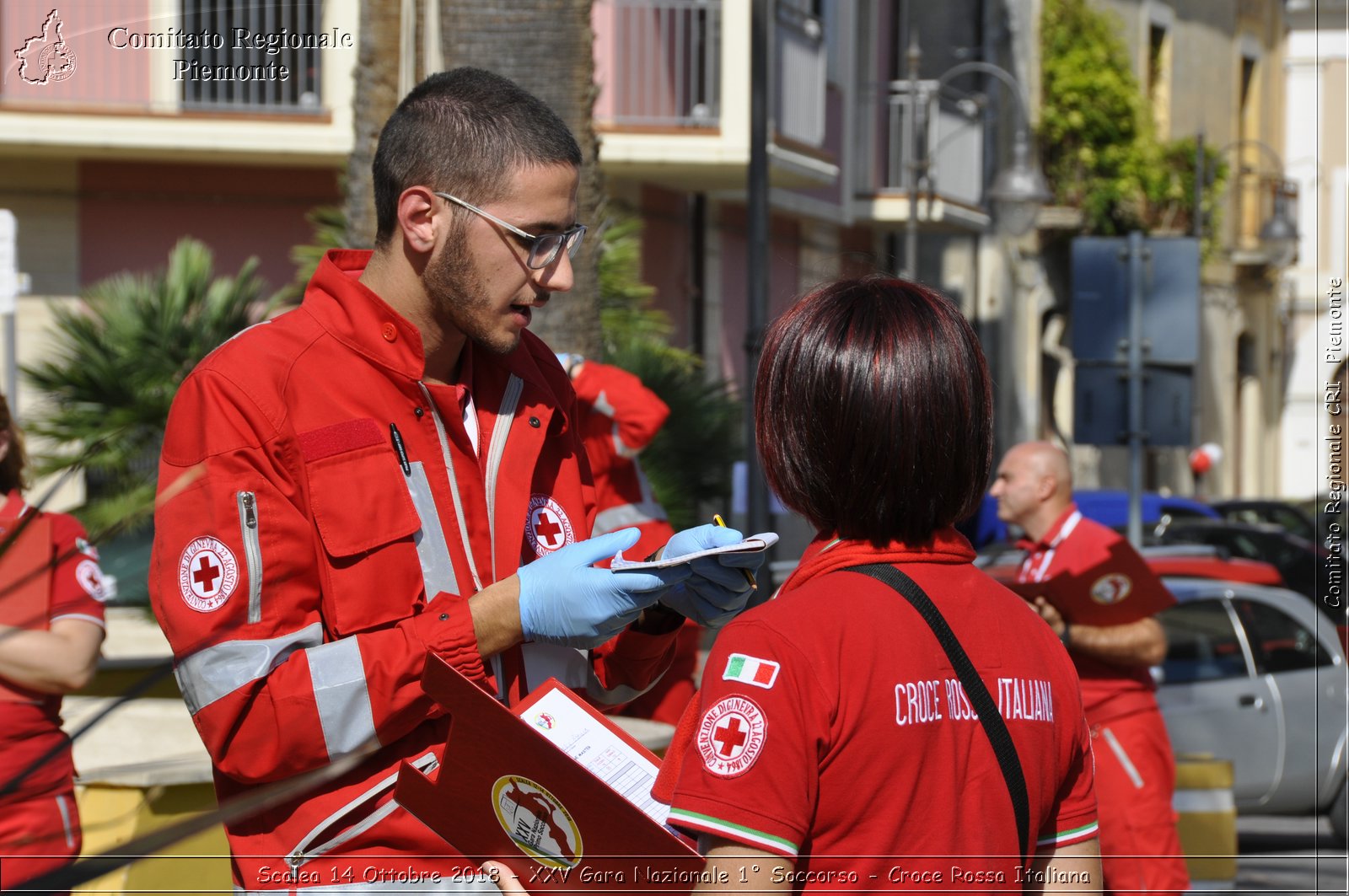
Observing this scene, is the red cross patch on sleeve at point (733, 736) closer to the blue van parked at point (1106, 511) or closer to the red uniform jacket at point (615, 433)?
the red uniform jacket at point (615, 433)

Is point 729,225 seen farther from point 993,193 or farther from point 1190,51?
point 1190,51

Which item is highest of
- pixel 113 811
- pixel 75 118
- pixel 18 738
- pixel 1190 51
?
pixel 1190 51

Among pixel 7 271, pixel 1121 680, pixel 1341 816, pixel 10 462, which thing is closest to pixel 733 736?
pixel 10 462

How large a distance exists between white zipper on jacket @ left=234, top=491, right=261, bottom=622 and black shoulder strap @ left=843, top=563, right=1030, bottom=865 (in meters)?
0.81

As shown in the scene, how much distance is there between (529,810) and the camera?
2066 millimetres

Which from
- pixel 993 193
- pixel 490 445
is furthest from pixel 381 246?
pixel 993 193

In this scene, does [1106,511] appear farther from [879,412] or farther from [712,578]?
[879,412]

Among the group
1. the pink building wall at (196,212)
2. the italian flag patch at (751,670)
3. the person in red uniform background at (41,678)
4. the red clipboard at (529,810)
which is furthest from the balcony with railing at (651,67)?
the italian flag patch at (751,670)

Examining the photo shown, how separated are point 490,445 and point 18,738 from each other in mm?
1087

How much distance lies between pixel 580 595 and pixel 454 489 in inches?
12.0

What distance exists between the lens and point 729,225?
16469 mm

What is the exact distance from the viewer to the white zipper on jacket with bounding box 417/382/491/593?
240 cm

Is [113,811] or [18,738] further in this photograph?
[113,811]

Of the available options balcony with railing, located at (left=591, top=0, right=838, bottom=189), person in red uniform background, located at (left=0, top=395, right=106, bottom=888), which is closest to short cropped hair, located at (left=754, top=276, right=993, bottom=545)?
person in red uniform background, located at (left=0, top=395, right=106, bottom=888)
